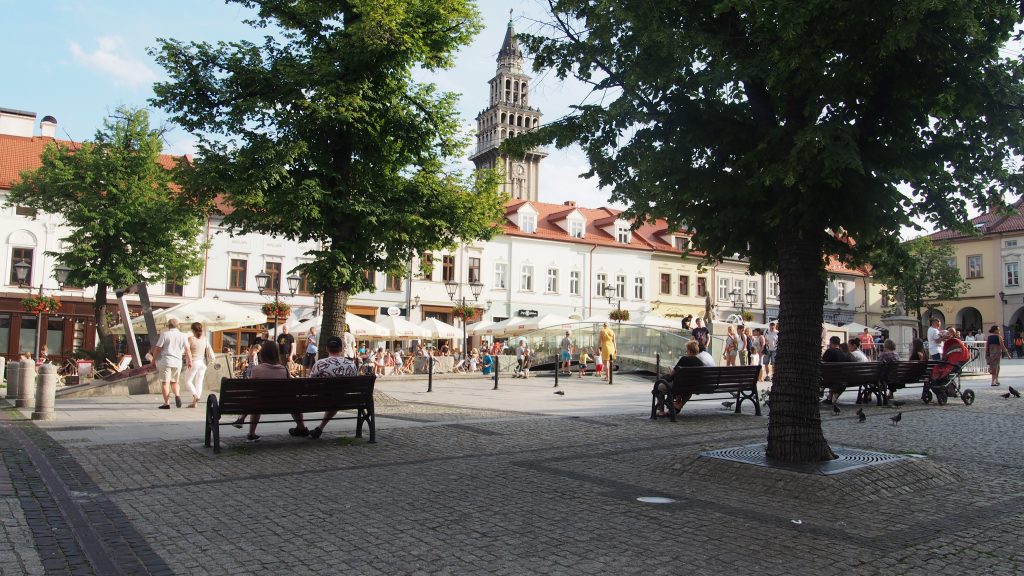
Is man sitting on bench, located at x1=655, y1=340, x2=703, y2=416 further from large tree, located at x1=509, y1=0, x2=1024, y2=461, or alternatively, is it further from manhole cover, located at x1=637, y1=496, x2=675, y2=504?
manhole cover, located at x1=637, y1=496, x2=675, y2=504

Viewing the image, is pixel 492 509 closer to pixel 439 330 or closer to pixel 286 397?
pixel 286 397

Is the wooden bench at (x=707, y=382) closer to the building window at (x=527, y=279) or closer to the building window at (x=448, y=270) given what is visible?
the building window at (x=448, y=270)

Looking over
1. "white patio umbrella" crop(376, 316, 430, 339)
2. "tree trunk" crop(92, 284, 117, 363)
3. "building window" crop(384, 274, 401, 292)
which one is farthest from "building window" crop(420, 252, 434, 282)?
"building window" crop(384, 274, 401, 292)

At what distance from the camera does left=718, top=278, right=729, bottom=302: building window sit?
198 ft

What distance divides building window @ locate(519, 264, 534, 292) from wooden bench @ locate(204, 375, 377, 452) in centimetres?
4193

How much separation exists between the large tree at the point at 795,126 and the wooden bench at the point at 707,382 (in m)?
4.40

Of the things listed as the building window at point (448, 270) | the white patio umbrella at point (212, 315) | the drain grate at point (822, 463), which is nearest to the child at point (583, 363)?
the white patio umbrella at point (212, 315)

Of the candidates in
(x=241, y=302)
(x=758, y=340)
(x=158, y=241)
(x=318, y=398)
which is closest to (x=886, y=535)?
(x=318, y=398)

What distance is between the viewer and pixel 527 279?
2063 inches

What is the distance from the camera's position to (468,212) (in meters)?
15.7

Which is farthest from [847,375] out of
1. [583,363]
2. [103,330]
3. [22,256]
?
[22,256]

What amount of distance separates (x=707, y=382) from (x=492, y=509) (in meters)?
7.49

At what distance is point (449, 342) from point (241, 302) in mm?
12327

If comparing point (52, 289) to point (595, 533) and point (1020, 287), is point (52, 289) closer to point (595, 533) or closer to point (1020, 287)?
point (595, 533)
